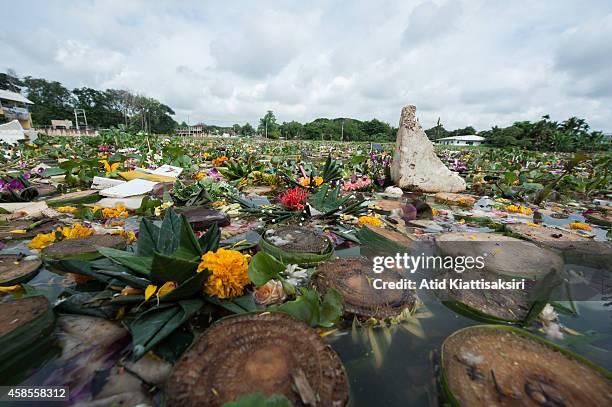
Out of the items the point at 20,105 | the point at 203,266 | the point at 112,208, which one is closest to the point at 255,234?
the point at 203,266

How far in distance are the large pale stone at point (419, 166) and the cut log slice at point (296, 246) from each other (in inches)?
147

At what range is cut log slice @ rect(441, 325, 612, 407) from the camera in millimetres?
895

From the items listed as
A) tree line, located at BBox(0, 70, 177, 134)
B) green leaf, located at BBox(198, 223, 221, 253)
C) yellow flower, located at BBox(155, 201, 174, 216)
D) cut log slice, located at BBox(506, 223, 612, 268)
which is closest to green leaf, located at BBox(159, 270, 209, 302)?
green leaf, located at BBox(198, 223, 221, 253)

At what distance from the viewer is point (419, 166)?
5.36 m

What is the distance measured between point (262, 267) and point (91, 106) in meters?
81.0

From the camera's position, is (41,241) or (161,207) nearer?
(41,241)

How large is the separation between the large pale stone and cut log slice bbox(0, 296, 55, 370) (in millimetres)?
5391

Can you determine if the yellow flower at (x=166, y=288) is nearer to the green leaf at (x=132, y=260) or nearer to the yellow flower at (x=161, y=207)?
the green leaf at (x=132, y=260)

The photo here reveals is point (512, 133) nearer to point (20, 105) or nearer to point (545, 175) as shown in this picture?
point (545, 175)

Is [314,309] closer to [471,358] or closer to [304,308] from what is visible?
[304,308]

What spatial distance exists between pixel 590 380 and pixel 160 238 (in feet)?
6.77

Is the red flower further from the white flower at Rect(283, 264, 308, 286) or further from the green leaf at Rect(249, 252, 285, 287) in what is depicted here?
the green leaf at Rect(249, 252, 285, 287)

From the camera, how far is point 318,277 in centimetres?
171

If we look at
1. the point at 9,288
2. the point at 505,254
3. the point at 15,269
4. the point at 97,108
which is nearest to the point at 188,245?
the point at 9,288
